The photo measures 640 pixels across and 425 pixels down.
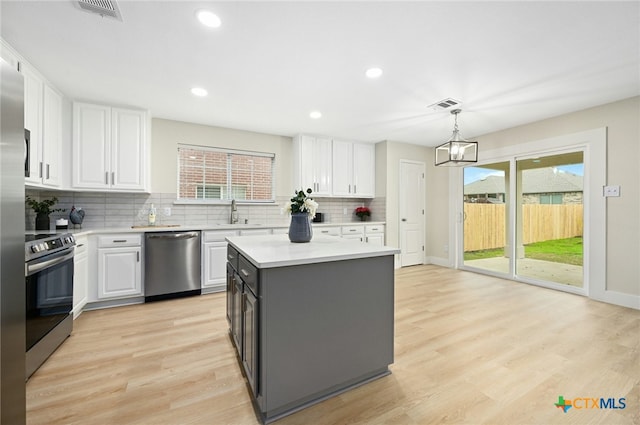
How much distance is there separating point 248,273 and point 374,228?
12.2 ft

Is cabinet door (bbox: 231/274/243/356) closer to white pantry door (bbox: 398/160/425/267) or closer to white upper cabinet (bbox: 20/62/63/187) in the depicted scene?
white upper cabinet (bbox: 20/62/63/187)

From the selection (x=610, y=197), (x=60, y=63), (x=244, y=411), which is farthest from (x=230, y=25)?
(x=610, y=197)

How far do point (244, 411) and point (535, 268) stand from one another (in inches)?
201

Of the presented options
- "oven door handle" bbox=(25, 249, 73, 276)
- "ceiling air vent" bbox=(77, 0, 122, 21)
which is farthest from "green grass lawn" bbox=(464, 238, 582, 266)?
"oven door handle" bbox=(25, 249, 73, 276)

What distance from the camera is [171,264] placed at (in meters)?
3.39

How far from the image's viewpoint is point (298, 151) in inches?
185

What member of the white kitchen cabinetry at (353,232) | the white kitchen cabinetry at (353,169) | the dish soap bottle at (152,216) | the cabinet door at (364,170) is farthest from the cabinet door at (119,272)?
the cabinet door at (364,170)

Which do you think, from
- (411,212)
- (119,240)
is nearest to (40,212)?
(119,240)

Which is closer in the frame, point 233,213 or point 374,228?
point 233,213

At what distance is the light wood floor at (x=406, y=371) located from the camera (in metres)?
1.52

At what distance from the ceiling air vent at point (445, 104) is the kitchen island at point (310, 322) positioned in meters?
2.42

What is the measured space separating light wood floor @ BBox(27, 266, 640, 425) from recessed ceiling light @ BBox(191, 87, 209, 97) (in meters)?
2.50

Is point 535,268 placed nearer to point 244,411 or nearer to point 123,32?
point 244,411

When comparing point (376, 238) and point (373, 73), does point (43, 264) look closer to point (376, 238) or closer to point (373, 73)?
point (373, 73)
